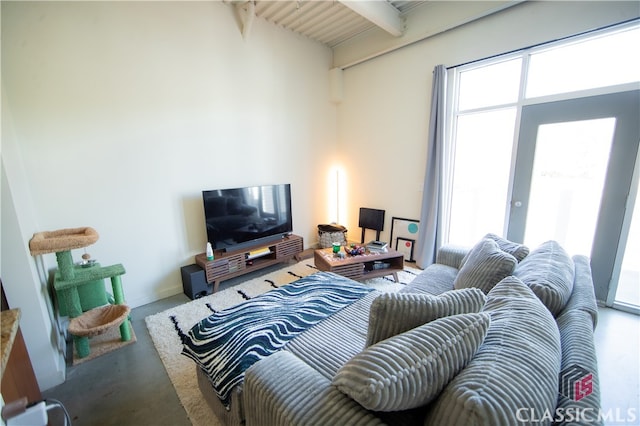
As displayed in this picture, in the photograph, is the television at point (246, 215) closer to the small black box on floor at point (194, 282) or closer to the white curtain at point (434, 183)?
the small black box on floor at point (194, 282)

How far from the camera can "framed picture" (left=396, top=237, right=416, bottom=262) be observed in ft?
11.8

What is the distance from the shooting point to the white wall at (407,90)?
2326mm

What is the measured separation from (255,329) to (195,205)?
1970 mm

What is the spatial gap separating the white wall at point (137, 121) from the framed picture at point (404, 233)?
183cm

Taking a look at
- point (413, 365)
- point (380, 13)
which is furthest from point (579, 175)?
point (413, 365)

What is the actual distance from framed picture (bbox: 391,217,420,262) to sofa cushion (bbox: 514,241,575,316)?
1.88m

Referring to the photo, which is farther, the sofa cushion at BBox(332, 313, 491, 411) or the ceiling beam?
the ceiling beam

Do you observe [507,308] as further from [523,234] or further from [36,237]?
[36,237]

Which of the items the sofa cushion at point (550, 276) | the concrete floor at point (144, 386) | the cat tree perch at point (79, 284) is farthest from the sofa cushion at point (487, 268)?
the cat tree perch at point (79, 284)

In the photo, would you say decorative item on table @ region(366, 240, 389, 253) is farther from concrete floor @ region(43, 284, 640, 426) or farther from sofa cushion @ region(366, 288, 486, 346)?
sofa cushion @ region(366, 288, 486, 346)

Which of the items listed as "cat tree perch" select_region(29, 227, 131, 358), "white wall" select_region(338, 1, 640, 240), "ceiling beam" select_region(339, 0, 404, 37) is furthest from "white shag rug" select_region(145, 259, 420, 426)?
"ceiling beam" select_region(339, 0, 404, 37)

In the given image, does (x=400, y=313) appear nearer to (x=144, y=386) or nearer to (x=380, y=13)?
(x=144, y=386)

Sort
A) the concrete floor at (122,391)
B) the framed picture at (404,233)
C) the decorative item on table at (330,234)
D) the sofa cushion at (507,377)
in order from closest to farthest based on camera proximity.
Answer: the sofa cushion at (507,377) → the concrete floor at (122,391) → the framed picture at (404,233) → the decorative item on table at (330,234)

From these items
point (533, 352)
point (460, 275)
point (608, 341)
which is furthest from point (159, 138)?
point (608, 341)
